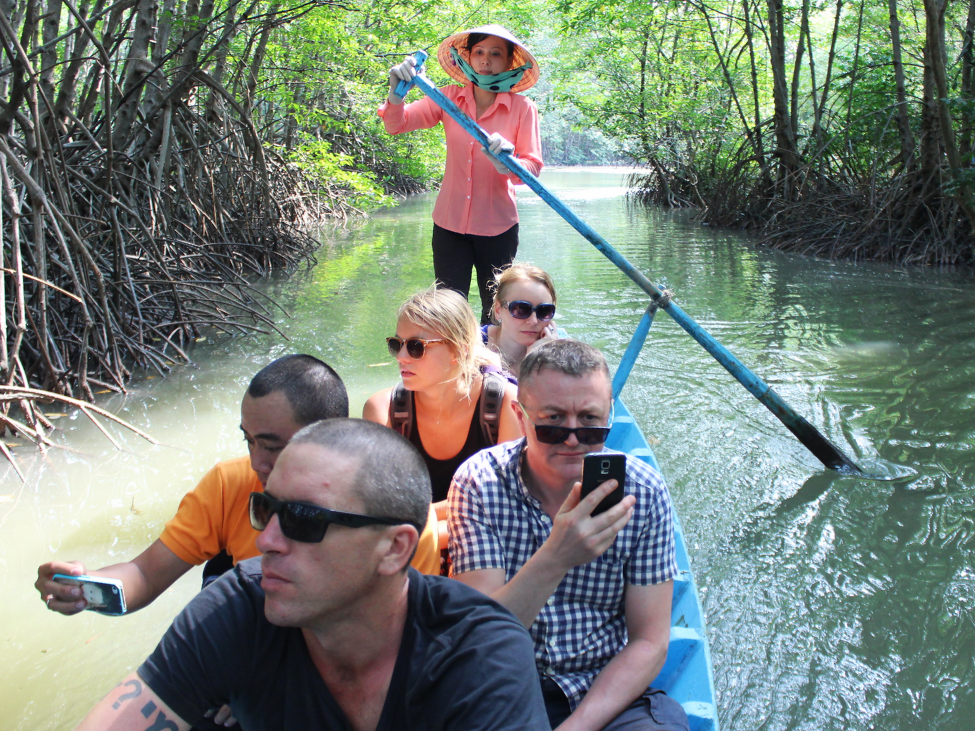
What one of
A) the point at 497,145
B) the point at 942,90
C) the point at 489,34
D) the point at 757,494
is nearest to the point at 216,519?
the point at 497,145

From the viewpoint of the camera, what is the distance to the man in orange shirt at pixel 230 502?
4.96ft

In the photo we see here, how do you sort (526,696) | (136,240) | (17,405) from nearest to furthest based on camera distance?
(526,696) < (17,405) < (136,240)

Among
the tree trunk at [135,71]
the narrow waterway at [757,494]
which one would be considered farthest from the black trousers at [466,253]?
the tree trunk at [135,71]

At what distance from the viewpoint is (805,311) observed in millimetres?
6359

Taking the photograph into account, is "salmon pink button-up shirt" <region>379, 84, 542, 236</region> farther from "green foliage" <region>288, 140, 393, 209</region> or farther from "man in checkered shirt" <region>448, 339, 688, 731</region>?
"green foliage" <region>288, 140, 393, 209</region>

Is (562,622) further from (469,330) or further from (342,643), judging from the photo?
(469,330)

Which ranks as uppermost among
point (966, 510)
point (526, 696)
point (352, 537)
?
point (352, 537)

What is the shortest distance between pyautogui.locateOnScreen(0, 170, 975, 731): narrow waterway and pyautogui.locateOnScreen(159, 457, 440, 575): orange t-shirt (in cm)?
82

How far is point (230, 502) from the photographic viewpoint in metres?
1.56

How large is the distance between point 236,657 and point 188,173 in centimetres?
592

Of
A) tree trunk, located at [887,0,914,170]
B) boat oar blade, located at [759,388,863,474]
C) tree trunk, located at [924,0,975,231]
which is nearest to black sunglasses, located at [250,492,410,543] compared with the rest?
boat oar blade, located at [759,388,863,474]

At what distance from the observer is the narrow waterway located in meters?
2.19

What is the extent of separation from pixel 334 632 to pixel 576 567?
50 cm

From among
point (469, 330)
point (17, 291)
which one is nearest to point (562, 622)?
point (469, 330)
